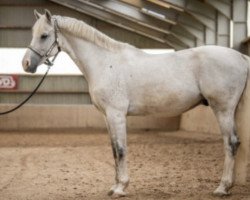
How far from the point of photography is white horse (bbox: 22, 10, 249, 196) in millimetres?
4398

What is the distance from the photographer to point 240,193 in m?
4.56

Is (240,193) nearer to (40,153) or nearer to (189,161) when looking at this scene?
(189,161)

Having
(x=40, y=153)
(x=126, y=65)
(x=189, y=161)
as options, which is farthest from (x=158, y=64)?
(x=40, y=153)

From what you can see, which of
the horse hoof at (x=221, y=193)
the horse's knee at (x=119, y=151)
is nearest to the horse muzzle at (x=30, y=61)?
the horse's knee at (x=119, y=151)

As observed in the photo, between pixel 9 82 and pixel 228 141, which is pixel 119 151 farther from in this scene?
pixel 9 82

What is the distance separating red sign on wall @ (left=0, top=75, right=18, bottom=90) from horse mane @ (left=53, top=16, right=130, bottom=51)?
1202cm

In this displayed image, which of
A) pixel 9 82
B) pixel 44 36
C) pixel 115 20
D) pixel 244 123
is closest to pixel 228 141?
pixel 244 123

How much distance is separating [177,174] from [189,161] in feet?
4.14

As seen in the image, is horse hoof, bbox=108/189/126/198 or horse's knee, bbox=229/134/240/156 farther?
horse hoof, bbox=108/189/126/198

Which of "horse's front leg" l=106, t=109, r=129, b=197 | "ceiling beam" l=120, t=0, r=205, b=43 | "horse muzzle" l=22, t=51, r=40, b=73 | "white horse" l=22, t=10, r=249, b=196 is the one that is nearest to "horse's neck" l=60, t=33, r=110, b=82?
"white horse" l=22, t=10, r=249, b=196

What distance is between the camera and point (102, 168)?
6547mm

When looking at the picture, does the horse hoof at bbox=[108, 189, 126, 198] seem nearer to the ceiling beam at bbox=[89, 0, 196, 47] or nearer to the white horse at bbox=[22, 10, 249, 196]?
the white horse at bbox=[22, 10, 249, 196]

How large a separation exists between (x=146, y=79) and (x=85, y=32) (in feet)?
2.68

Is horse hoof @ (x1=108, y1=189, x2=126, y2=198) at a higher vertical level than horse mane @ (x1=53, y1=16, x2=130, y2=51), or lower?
lower
